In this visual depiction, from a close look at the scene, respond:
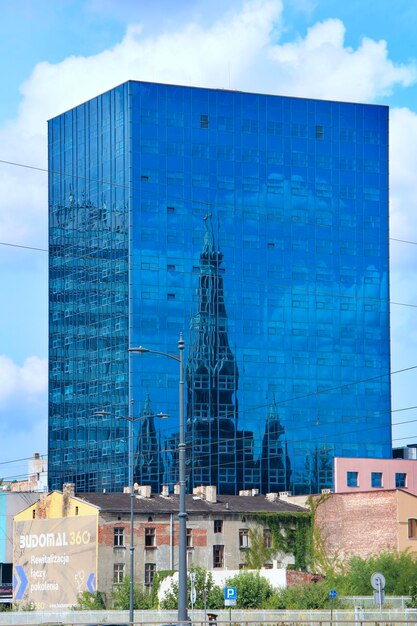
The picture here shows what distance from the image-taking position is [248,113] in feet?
642

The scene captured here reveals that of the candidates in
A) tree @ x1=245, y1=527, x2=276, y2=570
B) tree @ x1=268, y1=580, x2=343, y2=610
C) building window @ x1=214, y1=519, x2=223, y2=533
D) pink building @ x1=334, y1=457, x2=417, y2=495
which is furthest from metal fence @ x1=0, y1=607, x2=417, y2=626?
pink building @ x1=334, y1=457, x2=417, y2=495

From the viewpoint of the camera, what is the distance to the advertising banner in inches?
4579

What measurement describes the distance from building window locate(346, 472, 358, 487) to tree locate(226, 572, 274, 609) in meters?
77.4

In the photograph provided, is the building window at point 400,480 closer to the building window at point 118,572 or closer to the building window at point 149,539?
the building window at point 118,572

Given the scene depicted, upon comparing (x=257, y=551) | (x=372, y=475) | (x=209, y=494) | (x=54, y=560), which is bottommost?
(x=54, y=560)

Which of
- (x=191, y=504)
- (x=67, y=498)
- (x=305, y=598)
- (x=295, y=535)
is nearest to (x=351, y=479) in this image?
(x=295, y=535)

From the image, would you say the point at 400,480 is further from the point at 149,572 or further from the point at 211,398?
the point at 149,572

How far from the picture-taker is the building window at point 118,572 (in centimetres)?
11494

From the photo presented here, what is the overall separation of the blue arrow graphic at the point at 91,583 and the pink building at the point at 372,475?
210 feet

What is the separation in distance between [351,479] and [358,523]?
61.7 metres

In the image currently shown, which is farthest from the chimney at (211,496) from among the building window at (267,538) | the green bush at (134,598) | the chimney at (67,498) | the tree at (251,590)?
the tree at (251,590)

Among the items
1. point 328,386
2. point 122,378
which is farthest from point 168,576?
point 328,386

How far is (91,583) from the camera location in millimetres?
115562

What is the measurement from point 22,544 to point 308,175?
86.1 m
